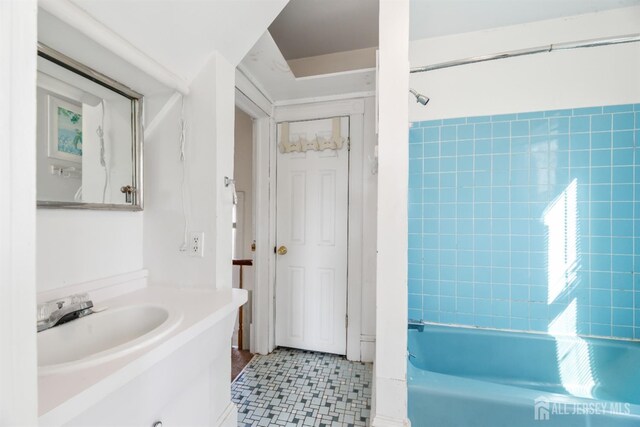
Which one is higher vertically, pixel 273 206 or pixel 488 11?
pixel 488 11

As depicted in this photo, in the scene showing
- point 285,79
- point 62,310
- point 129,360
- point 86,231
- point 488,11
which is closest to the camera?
point 129,360

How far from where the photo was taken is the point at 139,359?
71 centimetres

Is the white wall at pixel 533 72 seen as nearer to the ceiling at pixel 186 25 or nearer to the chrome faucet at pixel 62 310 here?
the ceiling at pixel 186 25

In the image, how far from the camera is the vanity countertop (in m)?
0.55

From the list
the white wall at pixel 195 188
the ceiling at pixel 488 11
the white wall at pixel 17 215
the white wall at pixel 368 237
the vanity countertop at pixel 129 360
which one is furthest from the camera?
the white wall at pixel 368 237

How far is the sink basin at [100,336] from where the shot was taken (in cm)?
71

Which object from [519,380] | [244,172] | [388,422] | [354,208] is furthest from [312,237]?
[519,380]

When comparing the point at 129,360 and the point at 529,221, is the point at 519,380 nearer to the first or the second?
the point at 529,221

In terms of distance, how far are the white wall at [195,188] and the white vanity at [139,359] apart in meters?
0.10

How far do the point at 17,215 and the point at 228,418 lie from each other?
4.88 ft

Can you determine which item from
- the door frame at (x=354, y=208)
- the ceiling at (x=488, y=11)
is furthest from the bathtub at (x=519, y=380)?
the ceiling at (x=488, y=11)

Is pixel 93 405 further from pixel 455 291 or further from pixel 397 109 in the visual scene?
pixel 455 291

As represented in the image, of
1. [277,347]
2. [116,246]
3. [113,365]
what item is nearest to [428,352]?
[277,347]

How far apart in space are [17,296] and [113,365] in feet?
1.57
